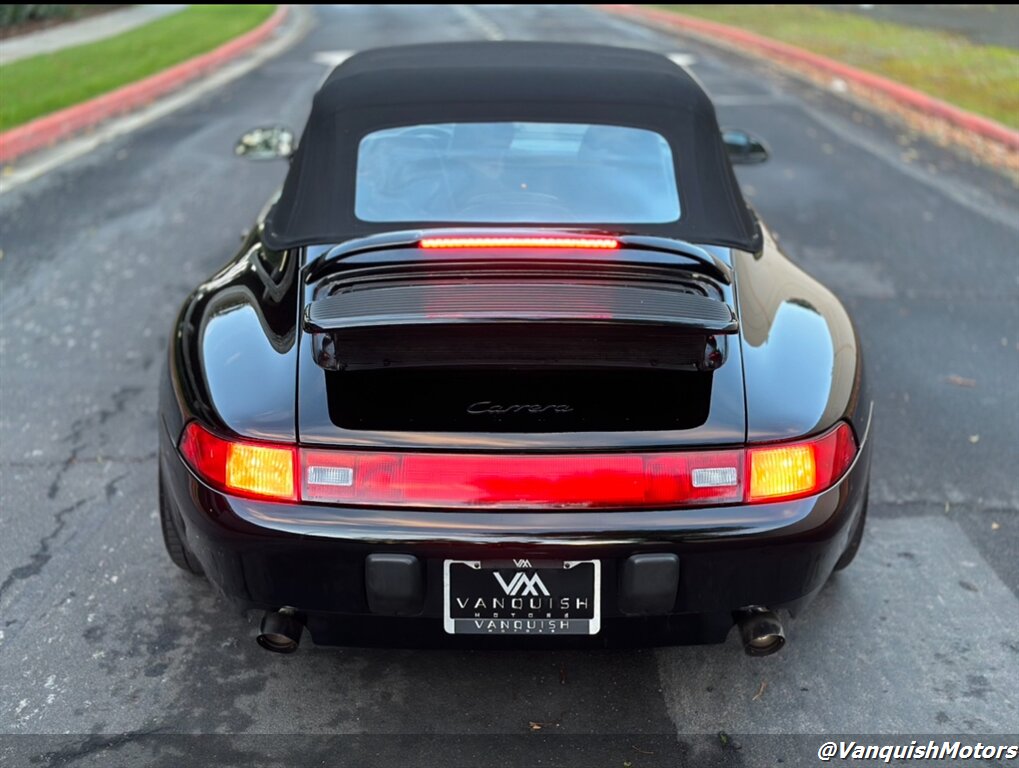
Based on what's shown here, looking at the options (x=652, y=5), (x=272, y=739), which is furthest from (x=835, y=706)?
(x=652, y=5)

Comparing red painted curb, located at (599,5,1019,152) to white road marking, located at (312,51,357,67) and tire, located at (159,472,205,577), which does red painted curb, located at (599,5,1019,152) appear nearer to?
white road marking, located at (312,51,357,67)

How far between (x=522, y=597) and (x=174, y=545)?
4.32 feet

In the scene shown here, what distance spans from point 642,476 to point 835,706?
96cm

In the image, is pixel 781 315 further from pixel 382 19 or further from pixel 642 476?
pixel 382 19

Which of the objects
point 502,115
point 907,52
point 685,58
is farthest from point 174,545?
point 907,52

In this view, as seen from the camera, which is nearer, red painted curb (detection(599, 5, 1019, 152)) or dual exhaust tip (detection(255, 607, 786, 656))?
dual exhaust tip (detection(255, 607, 786, 656))

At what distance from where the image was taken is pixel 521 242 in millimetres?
3115

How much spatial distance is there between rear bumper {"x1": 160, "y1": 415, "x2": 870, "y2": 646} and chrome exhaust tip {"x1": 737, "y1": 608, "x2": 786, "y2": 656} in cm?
5

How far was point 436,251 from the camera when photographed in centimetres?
307

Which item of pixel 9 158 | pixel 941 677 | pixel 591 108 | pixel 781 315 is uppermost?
pixel 591 108

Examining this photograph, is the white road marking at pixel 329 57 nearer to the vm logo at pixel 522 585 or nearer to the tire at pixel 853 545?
the tire at pixel 853 545

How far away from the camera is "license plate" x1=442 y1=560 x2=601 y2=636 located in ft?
8.71

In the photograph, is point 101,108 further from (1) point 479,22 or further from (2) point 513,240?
(1) point 479,22

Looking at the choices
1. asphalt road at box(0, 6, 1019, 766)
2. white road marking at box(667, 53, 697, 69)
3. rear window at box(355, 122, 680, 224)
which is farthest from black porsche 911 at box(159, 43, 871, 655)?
white road marking at box(667, 53, 697, 69)
